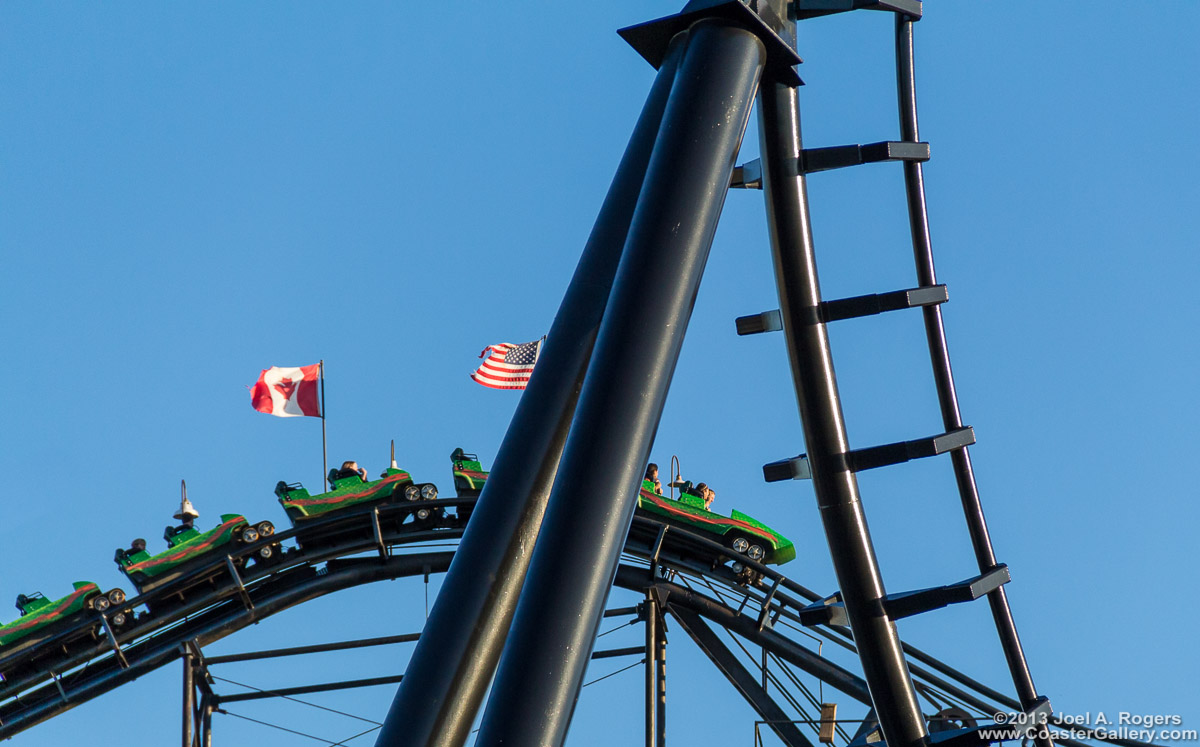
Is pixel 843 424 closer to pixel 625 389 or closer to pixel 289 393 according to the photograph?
pixel 625 389

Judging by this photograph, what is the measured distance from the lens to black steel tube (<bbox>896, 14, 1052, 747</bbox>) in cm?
464

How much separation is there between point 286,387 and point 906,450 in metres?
14.1

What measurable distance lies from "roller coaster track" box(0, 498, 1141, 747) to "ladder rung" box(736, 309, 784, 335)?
937cm

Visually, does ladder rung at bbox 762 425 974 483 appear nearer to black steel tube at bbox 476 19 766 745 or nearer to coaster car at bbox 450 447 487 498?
black steel tube at bbox 476 19 766 745

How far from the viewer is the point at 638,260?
3348 mm

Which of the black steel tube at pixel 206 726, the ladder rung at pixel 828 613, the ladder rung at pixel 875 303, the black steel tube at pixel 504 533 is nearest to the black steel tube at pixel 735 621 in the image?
the black steel tube at pixel 206 726

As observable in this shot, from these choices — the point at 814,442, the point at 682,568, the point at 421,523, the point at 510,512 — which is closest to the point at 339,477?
the point at 421,523

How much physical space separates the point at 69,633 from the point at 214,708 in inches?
75.4

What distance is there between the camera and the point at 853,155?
433 centimetres

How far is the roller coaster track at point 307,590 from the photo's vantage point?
14.0 m

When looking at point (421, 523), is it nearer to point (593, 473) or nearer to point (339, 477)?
point (339, 477)

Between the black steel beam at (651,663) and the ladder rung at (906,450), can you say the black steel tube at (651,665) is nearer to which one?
the black steel beam at (651,663)

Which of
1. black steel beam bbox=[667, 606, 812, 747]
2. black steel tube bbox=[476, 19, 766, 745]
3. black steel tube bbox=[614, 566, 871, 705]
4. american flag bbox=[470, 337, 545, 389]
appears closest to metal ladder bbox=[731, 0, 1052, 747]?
black steel tube bbox=[476, 19, 766, 745]

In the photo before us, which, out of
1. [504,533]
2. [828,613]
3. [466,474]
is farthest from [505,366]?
[504,533]
